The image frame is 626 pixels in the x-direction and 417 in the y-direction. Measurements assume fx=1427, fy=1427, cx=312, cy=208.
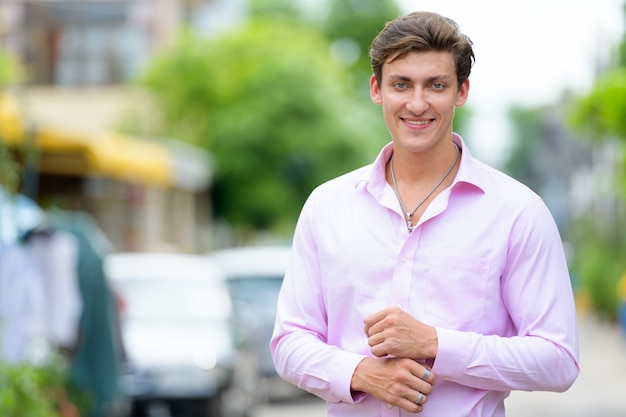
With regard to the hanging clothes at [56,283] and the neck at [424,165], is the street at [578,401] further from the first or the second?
the neck at [424,165]

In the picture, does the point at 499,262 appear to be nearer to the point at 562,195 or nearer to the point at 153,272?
the point at 153,272

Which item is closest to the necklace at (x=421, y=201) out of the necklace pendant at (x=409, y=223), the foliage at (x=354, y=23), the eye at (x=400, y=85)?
the necklace pendant at (x=409, y=223)

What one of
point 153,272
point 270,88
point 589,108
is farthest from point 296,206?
point 589,108

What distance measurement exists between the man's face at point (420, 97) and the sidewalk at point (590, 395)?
12.1 m

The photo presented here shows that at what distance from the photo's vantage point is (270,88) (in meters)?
38.7

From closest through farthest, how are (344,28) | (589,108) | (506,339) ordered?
(506,339)
(589,108)
(344,28)

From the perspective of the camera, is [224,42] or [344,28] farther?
[344,28]

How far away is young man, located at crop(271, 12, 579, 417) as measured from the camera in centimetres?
317

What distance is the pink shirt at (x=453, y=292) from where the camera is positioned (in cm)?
318

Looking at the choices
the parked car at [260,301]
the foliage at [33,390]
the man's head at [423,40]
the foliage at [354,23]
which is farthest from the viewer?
the foliage at [354,23]

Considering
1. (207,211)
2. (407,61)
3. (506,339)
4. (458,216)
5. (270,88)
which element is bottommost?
(207,211)

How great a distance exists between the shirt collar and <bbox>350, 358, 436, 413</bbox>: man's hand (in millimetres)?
438

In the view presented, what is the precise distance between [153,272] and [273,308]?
259cm

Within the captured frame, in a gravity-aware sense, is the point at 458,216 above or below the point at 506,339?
above
